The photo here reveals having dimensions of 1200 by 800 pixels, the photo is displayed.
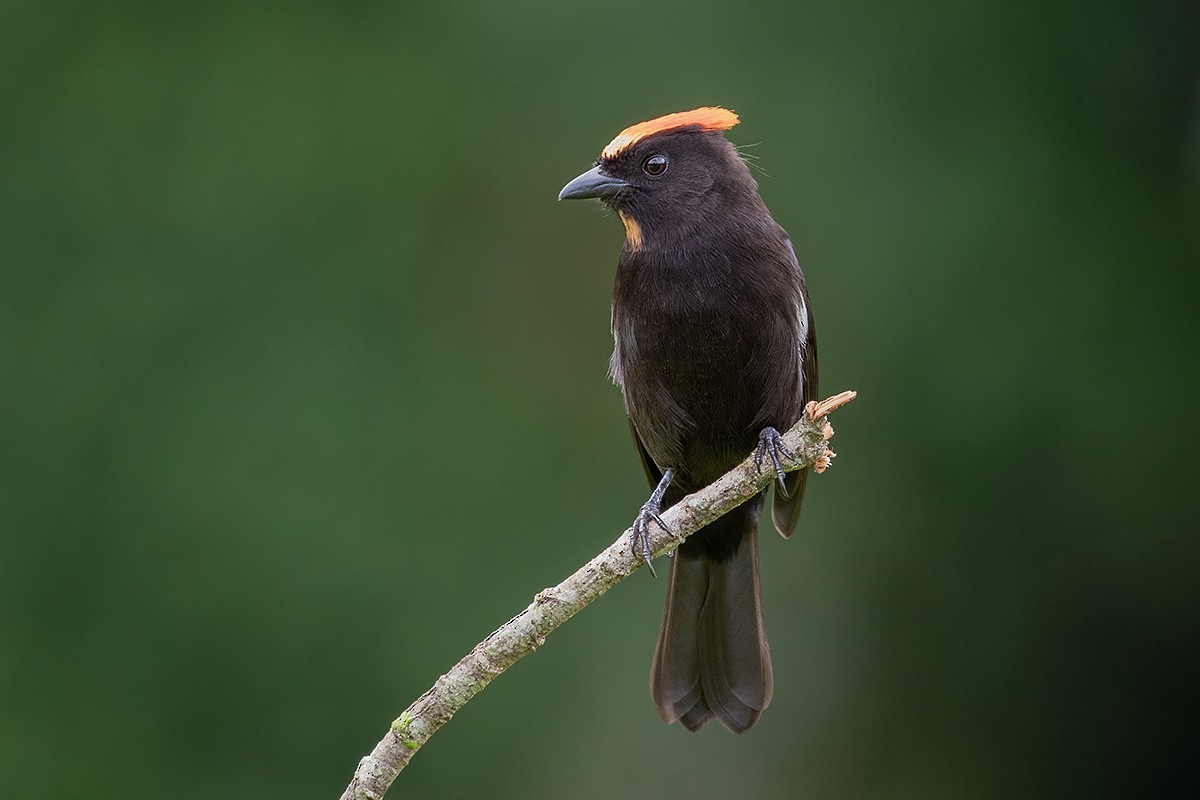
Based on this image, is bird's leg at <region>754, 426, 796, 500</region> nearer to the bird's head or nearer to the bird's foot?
the bird's foot

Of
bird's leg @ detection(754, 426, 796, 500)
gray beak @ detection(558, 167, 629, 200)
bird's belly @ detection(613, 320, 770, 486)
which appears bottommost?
bird's leg @ detection(754, 426, 796, 500)

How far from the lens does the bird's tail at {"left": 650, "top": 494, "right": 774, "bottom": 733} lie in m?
4.36

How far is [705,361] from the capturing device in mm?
3869

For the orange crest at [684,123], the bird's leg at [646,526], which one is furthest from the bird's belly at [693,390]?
the orange crest at [684,123]

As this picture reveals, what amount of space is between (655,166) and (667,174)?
0.21 ft

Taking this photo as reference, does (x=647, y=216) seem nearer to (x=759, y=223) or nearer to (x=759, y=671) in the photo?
(x=759, y=223)

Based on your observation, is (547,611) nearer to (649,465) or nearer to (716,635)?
(716,635)

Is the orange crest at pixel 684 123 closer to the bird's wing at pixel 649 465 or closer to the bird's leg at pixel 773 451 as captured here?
the bird's wing at pixel 649 465

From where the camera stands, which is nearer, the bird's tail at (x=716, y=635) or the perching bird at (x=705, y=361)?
the perching bird at (x=705, y=361)

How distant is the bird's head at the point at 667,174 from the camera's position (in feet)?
13.7

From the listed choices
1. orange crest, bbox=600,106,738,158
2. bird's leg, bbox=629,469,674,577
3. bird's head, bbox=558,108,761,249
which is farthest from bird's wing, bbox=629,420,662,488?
orange crest, bbox=600,106,738,158

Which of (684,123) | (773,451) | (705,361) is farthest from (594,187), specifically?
(773,451)

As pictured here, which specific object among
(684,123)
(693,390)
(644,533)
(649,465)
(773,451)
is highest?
(684,123)

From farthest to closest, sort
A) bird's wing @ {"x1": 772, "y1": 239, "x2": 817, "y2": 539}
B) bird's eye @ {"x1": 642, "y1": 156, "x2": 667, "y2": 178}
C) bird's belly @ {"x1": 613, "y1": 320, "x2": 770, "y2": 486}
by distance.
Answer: bird's eye @ {"x1": 642, "y1": 156, "x2": 667, "y2": 178} < bird's wing @ {"x1": 772, "y1": 239, "x2": 817, "y2": 539} < bird's belly @ {"x1": 613, "y1": 320, "x2": 770, "y2": 486}
